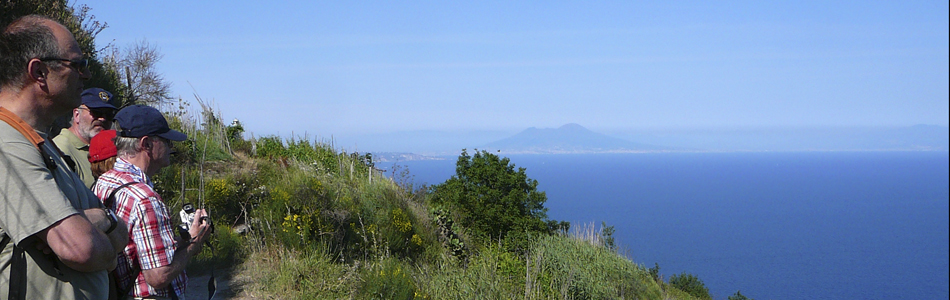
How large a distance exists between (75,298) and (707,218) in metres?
128

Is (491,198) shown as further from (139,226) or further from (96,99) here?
(139,226)

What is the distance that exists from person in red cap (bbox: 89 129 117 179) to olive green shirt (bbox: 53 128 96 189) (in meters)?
0.10

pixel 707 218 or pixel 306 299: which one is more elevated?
pixel 306 299

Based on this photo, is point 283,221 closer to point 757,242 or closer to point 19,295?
point 19,295

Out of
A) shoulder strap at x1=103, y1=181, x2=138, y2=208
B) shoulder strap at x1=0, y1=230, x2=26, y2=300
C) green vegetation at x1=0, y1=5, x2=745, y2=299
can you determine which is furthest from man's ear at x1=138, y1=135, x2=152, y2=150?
green vegetation at x1=0, y1=5, x2=745, y2=299

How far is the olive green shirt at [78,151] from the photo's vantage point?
3.02 meters

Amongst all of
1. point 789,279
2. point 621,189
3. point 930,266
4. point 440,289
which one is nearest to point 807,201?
point 621,189

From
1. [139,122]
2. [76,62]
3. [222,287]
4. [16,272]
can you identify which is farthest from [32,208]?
[222,287]

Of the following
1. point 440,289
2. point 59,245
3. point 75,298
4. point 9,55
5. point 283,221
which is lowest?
point 440,289

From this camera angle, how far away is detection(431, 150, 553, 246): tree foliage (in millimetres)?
13836

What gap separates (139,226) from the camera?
247 cm

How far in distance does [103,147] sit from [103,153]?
0.03 meters

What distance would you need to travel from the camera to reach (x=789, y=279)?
6412 centimetres

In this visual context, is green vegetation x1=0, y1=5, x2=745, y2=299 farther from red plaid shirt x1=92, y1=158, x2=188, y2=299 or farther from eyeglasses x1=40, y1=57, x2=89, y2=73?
eyeglasses x1=40, y1=57, x2=89, y2=73
